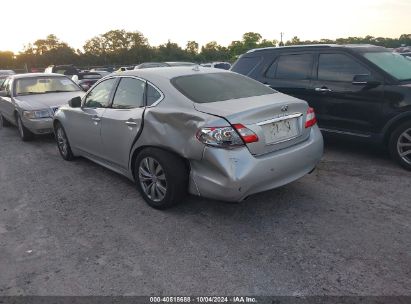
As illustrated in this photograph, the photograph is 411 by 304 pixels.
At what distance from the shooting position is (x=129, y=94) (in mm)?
4578

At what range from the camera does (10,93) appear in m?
8.99

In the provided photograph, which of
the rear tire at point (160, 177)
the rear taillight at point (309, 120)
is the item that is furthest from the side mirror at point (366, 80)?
the rear tire at point (160, 177)

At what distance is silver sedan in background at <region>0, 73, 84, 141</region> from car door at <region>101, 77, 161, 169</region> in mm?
3532

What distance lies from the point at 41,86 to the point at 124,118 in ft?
18.1

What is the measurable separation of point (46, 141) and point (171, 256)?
6.08 meters

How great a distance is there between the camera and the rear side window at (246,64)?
7.15 meters

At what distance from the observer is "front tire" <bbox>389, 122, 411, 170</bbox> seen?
5.15 metres

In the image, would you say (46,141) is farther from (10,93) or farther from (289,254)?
(289,254)

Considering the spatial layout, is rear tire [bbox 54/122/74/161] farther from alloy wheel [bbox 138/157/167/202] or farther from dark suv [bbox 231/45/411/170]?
dark suv [bbox 231/45/411/170]

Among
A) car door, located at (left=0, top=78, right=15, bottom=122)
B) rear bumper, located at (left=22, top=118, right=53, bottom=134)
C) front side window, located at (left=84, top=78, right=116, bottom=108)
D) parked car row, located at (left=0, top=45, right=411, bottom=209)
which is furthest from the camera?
car door, located at (left=0, top=78, right=15, bottom=122)

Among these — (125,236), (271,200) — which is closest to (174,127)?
(125,236)

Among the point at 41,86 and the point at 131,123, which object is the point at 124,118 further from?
the point at 41,86

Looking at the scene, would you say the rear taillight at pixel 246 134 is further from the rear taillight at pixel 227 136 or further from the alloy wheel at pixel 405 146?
the alloy wheel at pixel 405 146

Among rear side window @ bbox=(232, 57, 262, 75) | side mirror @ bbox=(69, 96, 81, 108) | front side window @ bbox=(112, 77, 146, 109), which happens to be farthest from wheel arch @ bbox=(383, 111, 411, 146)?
side mirror @ bbox=(69, 96, 81, 108)
